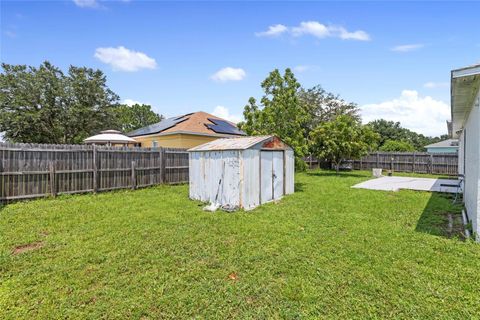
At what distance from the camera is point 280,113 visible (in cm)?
1160

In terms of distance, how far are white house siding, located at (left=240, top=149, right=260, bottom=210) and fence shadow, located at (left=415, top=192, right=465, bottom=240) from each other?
14.3ft

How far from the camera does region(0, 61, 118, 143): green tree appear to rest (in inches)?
802

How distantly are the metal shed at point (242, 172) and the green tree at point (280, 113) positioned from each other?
164cm

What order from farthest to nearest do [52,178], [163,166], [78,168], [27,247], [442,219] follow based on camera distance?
[163,166]
[78,168]
[52,178]
[442,219]
[27,247]

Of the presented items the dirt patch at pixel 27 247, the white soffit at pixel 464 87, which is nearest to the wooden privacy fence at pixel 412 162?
the white soffit at pixel 464 87

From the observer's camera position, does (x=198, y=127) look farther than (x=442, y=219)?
Yes

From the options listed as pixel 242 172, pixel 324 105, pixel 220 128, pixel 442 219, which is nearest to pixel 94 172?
pixel 242 172

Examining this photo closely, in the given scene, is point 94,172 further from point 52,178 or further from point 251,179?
point 251,179

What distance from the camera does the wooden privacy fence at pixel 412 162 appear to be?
19484 mm

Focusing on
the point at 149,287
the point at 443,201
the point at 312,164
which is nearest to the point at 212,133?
the point at 312,164

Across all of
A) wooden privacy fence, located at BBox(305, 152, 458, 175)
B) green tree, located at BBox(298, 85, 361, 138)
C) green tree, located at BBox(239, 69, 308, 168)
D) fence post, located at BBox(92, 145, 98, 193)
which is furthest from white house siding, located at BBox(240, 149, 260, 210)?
green tree, located at BBox(298, 85, 361, 138)

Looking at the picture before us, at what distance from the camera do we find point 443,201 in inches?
351

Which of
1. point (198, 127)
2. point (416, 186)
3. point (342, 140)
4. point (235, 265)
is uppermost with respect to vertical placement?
point (198, 127)

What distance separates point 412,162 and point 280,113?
1558 cm
